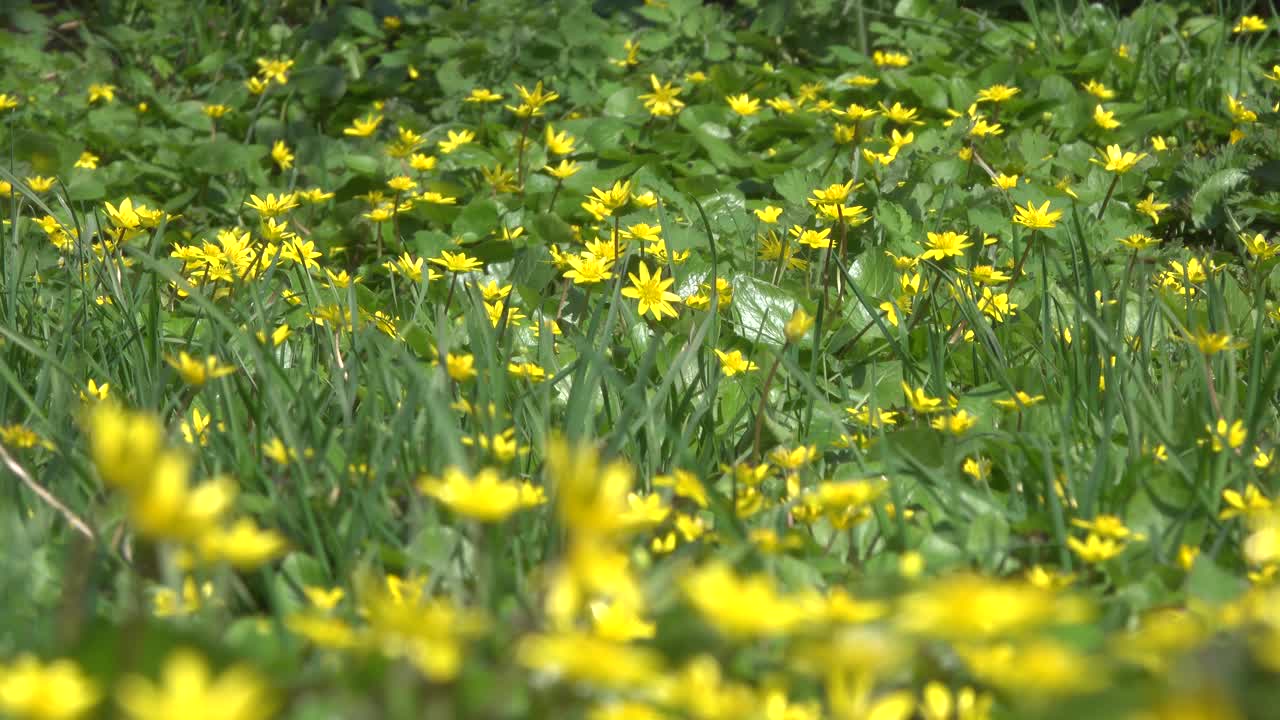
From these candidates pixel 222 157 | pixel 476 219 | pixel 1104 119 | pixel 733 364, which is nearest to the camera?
pixel 733 364

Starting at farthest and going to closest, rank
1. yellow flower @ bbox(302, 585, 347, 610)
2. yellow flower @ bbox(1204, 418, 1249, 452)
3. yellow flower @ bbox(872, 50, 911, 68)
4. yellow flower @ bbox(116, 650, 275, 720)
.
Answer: yellow flower @ bbox(872, 50, 911, 68)
yellow flower @ bbox(1204, 418, 1249, 452)
yellow flower @ bbox(302, 585, 347, 610)
yellow flower @ bbox(116, 650, 275, 720)

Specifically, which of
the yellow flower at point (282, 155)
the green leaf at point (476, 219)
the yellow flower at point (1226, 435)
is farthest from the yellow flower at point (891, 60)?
the yellow flower at point (1226, 435)

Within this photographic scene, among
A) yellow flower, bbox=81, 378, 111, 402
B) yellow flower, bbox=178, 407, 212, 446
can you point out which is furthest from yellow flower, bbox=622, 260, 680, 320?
yellow flower, bbox=81, 378, 111, 402

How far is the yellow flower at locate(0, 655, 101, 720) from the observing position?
0.75 m

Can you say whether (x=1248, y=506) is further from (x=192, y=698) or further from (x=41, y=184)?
(x=41, y=184)

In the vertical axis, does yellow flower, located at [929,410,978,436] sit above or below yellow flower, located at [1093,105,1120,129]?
below

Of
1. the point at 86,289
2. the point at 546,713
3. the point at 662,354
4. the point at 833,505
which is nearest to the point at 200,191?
the point at 86,289

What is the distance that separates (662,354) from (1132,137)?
5.54 ft

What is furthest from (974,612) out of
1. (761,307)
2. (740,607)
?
(761,307)

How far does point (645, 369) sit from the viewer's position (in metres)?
1.50

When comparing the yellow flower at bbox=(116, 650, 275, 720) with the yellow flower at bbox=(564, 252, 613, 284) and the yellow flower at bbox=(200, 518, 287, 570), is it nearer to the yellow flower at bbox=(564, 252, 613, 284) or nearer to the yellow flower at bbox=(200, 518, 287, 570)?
the yellow flower at bbox=(200, 518, 287, 570)

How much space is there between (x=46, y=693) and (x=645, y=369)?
32.5 inches

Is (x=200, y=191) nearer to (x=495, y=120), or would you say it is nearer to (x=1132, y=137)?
(x=495, y=120)

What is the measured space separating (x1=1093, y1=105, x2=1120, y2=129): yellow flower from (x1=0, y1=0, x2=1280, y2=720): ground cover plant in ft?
0.04
